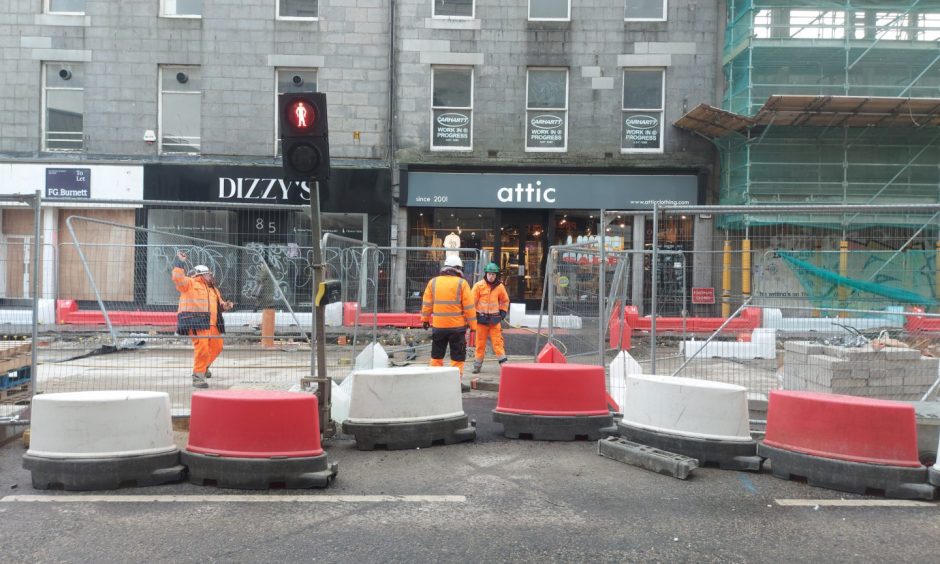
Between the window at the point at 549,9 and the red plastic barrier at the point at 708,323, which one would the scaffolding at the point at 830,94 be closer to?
the window at the point at 549,9

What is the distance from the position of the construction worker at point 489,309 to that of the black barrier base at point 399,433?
4.28 metres

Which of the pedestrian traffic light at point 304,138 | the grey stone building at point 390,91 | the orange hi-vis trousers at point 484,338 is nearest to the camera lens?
the pedestrian traffic light at point 304,138

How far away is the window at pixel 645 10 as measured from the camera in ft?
65.7

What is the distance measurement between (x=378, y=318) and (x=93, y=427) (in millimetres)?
7890

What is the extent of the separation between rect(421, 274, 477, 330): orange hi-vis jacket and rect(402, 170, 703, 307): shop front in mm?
9987

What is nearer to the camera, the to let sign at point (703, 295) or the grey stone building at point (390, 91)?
the to let sign at point (703, 295)

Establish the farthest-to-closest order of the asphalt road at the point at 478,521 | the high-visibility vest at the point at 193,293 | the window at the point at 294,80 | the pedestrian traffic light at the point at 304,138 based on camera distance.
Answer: the window at the point at 294,80 < the high-visibility vest at the point at 193,293 < the pedestrian traffic light at the point at 304,138 < the asphalt road at the point at 478,521

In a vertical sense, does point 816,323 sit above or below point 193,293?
below

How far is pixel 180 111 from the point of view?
66.1ft

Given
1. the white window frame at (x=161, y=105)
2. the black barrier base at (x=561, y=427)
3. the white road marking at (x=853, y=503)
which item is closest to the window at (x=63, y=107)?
the white window frame at (x=161, y=105)

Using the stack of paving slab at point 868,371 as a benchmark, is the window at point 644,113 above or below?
above

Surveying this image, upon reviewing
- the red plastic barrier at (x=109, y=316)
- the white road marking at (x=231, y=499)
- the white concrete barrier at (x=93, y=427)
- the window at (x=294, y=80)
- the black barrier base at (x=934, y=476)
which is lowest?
the white road marking at (x=231, y=499)

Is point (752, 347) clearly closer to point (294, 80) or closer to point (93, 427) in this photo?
point (93, 427)

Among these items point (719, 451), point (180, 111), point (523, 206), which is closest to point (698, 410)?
point (719, 451)
